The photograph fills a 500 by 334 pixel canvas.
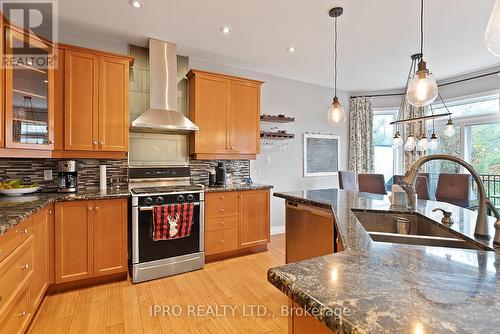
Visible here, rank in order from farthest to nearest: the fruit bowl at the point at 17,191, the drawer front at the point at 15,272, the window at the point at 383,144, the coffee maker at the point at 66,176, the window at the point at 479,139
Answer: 1. the window at the point at 383,144
2. the window at the point at 479,139
3. the coffee maker at the point at 66,176
4. the fruit bowl at the point at 17,191
5. the drawer front at the point at 15,272

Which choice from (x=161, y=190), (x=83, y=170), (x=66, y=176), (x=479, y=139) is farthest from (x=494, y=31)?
(x=479, y=139)

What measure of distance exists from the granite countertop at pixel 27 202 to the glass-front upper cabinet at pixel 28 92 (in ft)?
1.50

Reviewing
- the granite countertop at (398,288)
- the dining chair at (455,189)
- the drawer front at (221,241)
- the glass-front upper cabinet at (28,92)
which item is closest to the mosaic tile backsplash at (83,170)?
the glass-front upper cabinet at (28,92)

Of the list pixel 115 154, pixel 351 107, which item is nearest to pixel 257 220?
pixel 115 154

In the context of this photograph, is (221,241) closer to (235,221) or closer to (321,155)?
(235,221)

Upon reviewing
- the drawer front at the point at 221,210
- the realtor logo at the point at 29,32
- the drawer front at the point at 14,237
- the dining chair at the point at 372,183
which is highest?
the realtor logo at the point at 29,32

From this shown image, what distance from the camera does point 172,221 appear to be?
8.87 feet

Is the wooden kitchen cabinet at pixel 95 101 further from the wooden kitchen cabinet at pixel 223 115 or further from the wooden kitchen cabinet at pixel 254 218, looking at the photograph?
the wooden kitchen cabinet at pixel 254 218

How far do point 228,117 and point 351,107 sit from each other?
312 centimetres

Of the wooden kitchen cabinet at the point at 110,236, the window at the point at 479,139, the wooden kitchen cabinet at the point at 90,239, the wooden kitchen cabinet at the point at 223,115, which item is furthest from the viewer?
the window at the point at 479,139

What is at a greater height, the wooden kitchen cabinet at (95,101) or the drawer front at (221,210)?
the wooden kitchen cabinet at (95,101)

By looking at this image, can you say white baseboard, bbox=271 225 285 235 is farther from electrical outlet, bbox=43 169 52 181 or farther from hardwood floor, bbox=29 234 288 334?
electrical outlet, bbox=43 169 52 181

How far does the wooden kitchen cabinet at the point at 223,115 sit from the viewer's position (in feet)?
10.7

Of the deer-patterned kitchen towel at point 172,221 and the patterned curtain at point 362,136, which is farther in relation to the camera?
the patterned curtain at point 362,136
